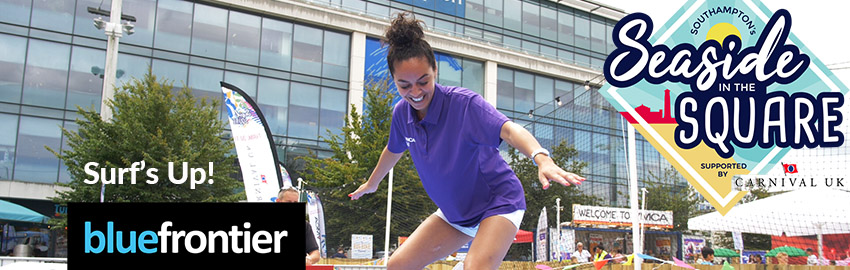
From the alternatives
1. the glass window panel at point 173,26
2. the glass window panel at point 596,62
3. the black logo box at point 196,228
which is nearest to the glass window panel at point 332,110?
the glass window panel at point 173,26

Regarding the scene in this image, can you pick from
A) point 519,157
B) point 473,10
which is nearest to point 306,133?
point 519,157

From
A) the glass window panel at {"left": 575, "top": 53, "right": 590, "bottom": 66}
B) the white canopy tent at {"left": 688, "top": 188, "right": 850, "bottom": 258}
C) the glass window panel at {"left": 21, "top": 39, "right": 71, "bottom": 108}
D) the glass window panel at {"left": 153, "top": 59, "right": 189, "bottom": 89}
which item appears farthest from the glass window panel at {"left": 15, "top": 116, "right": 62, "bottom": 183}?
the glass window panel at {"left": 575, "top": 53, "right": 590, "bottom": 66}

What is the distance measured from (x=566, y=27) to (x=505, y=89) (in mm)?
6238

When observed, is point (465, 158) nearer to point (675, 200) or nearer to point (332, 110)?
point (332, 110)

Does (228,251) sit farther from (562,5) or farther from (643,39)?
(562,5)

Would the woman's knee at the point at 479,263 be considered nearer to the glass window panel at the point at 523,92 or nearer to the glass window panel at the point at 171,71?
the glass window panel at the point at 171,71

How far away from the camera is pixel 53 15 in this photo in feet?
77.9

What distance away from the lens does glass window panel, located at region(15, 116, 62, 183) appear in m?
22.2

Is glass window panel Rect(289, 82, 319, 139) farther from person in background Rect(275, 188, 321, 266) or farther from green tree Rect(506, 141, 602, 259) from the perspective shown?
person in background Rect(275, 188, 321, 266)

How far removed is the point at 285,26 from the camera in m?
28.3

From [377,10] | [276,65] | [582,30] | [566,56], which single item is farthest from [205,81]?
[582,30]

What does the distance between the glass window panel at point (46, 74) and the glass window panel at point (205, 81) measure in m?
4.58

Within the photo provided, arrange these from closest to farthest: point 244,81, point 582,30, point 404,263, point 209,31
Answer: point 404,263 → point 209,31 → point 244,81 → point 582,30

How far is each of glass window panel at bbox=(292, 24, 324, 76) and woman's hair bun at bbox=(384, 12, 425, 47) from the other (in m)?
25.6
